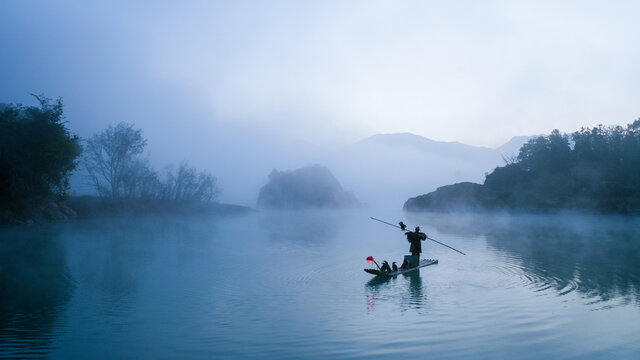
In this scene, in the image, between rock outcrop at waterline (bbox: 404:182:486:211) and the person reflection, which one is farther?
rock outcrop at waterline (bbox: 404:182:486:211)

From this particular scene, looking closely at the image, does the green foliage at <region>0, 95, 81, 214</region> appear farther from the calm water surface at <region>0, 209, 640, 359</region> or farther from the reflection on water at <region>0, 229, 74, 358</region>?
the calm water surface at <region>0, 209, 640, 359</region>

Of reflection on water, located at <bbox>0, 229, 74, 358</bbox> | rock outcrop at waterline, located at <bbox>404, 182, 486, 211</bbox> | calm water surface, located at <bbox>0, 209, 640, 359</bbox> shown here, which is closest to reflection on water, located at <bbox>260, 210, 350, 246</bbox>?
calm water surface, located at <bbox>0, 209, 640, 359</bbox>

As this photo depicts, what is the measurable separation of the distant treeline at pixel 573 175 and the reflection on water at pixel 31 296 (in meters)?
80.6

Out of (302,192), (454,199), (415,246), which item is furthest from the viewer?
(302,192)

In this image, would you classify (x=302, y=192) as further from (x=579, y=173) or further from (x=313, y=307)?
(x=313, y=307)

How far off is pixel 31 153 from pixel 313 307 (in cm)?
3733

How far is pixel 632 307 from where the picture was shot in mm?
11273

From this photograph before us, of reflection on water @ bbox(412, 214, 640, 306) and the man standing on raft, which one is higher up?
the man standing on raft

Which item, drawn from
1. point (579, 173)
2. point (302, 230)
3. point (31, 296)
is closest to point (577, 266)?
point (31, 296)

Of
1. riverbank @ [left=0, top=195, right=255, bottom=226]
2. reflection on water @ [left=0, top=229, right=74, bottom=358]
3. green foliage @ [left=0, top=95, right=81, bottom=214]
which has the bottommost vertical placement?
reflection on water @ [left=0, top=229, right=74, bottom=358]

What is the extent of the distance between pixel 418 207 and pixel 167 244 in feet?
276

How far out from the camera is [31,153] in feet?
123

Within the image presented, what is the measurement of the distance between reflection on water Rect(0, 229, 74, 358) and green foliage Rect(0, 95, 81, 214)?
51.7 ft

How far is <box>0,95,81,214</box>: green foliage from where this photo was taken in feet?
120
